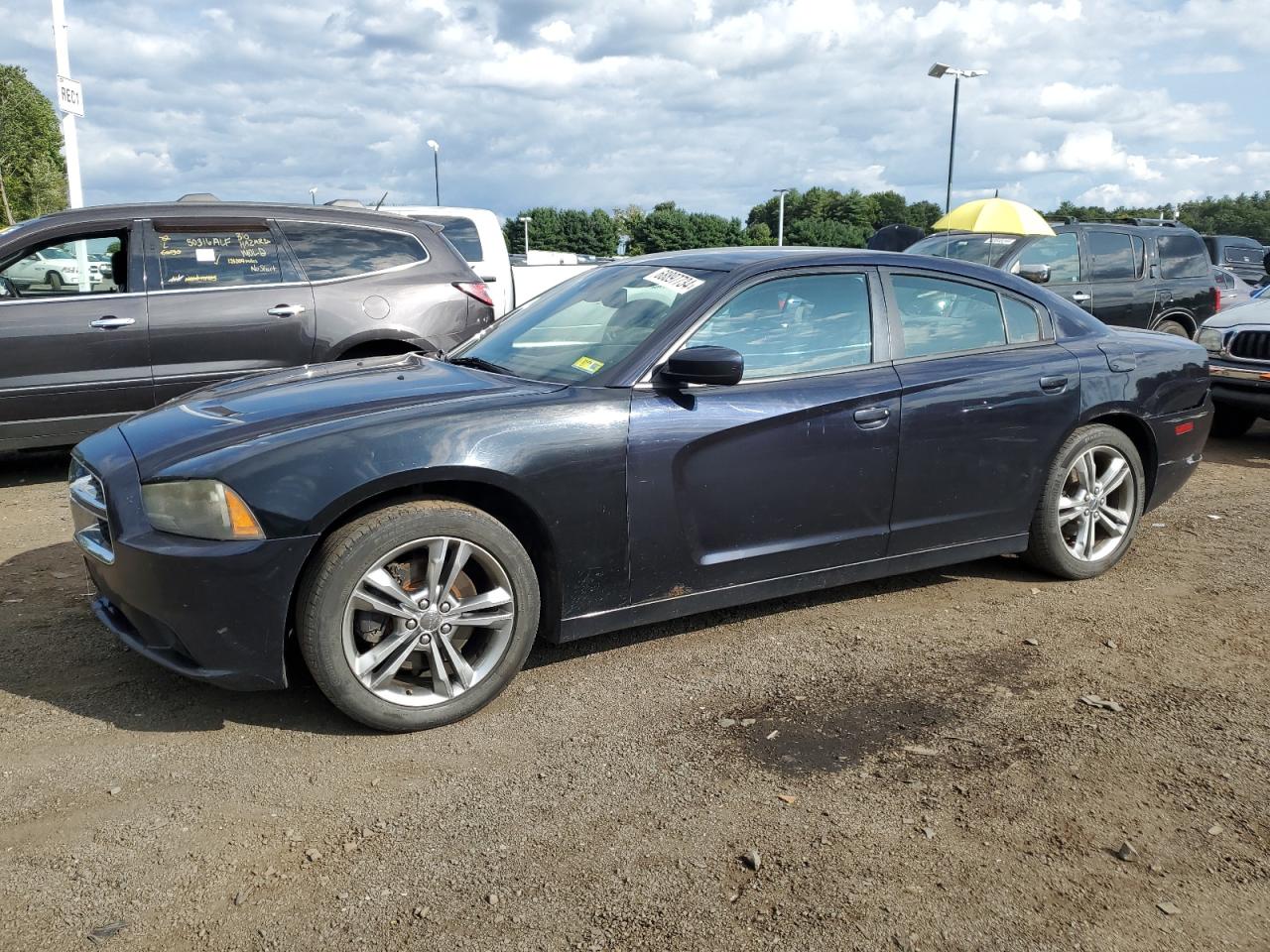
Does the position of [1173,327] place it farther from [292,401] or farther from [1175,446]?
[292,401]

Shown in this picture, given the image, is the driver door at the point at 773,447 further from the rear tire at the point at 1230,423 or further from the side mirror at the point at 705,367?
the rear tire at the point at 1230,423

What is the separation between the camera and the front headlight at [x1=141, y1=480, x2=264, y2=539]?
3.19m

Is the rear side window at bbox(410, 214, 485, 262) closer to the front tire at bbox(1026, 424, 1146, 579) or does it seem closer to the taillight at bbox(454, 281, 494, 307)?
the taillight at bbox(454, 281, 494, 307)

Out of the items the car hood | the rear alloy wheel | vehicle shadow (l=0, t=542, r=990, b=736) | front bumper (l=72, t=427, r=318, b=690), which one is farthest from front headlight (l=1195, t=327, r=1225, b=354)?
front bumper (l=72, t=427, r=318, b=690)

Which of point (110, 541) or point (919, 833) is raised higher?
point (110, 541)

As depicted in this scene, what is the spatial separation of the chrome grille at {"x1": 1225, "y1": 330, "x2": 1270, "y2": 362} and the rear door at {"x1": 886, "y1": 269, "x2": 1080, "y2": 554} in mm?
4543

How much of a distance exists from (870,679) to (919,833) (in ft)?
3.50

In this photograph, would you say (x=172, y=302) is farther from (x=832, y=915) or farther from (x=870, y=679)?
(x=832, y=915)

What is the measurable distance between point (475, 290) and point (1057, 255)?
6.65 m

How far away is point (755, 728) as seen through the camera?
3.50m

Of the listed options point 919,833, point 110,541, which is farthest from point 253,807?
point 919,833

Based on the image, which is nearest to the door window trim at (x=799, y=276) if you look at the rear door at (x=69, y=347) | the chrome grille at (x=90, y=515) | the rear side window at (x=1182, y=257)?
the chrome grille at (x=90, y=515)

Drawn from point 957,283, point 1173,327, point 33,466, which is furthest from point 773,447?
point 1173,327

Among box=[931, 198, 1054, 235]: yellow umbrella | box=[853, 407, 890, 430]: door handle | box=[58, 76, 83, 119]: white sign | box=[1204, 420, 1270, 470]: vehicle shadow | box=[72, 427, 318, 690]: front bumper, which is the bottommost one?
box=[1204, 420, 1270, 470]: vehicle shadow
